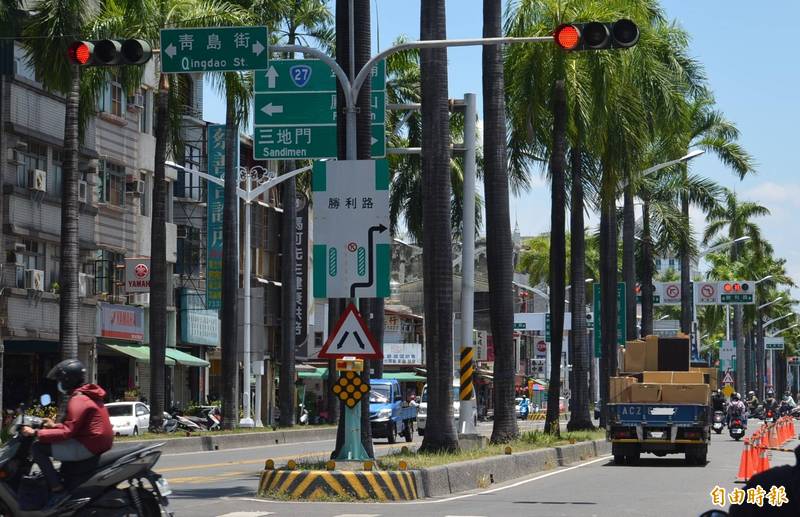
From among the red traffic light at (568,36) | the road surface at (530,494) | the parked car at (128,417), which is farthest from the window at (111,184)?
the red traffic light at (568,36)

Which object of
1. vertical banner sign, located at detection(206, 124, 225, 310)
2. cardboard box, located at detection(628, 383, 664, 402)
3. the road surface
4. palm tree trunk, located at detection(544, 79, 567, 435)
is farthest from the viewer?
vertical banner sign, located at detection(206, 124, 225, 310)

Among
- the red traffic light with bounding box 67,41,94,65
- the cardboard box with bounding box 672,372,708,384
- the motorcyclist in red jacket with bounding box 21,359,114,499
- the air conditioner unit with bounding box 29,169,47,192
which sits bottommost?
the cardboard box with bounding box 672,372,708,384

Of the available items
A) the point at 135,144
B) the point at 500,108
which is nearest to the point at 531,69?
the point at 500,108

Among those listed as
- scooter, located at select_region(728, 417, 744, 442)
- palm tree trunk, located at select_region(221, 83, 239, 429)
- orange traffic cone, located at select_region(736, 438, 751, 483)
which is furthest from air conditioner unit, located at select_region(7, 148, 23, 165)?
orange traffic cone, located at select_region(736, 438, 751, 483)

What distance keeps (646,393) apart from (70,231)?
48.8 ft

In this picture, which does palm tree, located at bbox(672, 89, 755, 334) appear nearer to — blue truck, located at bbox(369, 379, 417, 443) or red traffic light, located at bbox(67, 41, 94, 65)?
blue truck, located at bbox(369, 379, 417, 443)

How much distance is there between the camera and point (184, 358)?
59.8 meters

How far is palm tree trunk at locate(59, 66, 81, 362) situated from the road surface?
4.69 meters

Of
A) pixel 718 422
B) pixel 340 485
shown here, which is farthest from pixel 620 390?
pixel 718 422

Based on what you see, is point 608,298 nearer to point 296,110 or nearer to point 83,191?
point 83,191

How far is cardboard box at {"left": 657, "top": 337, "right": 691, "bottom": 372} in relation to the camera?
37.1m

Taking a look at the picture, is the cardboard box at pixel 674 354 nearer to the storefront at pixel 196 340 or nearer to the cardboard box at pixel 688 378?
the cardboard box at pixel 688 378

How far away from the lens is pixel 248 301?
53562mm

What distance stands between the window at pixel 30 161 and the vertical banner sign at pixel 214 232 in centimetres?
1341
